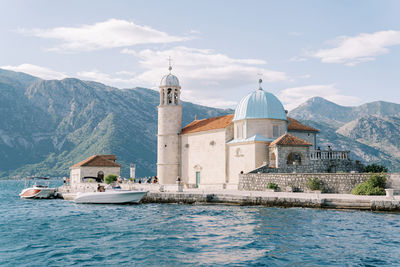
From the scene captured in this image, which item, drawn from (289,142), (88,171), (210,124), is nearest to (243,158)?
(289,142)

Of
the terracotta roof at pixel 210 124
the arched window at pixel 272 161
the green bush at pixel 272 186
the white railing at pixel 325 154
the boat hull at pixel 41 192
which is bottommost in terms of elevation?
the boat hull at pixel 41 192

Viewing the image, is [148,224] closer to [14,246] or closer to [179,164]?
[14,246]

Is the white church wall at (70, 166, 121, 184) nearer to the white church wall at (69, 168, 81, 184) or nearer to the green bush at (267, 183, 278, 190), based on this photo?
the white church wall at (69, 168, 81, 184)

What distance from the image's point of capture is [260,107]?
45.2m

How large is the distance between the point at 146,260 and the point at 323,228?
9.78m

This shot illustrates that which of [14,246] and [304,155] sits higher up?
[304,155]

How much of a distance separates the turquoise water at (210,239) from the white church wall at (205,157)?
1895cm

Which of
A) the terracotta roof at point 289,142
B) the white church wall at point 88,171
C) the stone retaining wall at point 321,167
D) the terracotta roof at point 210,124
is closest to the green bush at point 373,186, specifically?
the stone retaining wall at point 321,167

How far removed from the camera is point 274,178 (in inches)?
1393

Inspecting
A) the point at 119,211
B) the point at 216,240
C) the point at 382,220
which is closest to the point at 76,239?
the point at 216,240

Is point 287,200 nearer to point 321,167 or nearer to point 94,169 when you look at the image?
point 321,167

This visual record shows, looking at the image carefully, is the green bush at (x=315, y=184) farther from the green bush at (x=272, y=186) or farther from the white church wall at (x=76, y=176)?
the white church wall at (x=76, y=176)

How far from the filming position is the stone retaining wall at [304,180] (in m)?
30.8

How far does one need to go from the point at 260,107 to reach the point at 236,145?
4.83 metres
